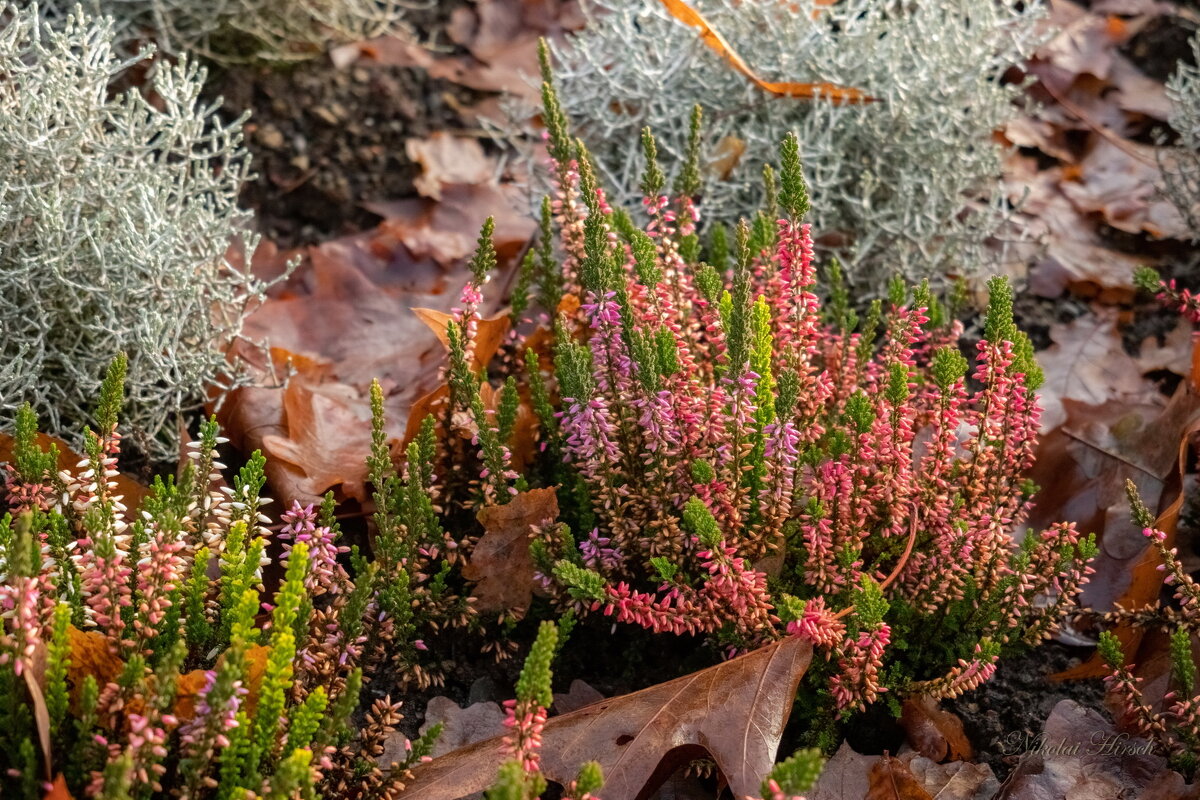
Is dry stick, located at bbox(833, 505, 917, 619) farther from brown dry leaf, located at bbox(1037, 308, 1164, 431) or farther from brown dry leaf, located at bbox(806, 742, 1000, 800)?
brown dry leaf, located at bbox(1037, 308, 1164, 431)

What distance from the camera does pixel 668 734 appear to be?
201 centimetres

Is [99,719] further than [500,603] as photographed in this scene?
No

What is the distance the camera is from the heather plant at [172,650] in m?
1.61

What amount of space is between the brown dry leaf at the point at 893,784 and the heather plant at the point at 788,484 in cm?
11

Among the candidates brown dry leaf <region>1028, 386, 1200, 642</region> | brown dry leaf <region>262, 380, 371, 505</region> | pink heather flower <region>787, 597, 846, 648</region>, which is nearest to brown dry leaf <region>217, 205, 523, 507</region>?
brown dry leaf <region>262, 380, 371, 505</region>

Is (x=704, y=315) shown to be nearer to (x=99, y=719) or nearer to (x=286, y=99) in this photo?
(x=99, y=719)

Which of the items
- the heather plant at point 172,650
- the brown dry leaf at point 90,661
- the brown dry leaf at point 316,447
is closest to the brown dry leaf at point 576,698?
the heather plant at point 172,650

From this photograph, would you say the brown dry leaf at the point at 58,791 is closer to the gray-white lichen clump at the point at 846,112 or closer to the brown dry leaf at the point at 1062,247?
the gray-white lichen clump at the point at 846,112

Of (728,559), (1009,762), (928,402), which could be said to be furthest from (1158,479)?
(728,559)

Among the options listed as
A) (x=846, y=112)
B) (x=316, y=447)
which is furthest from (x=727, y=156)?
(x=316, y=447)

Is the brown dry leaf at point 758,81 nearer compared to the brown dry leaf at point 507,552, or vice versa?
the brown dry leaf at point 507,552

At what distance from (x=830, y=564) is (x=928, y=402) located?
0.54 meters

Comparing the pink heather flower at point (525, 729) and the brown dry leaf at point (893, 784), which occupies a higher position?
the pink heather flower at point (525, 729)

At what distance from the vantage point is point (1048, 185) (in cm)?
409
